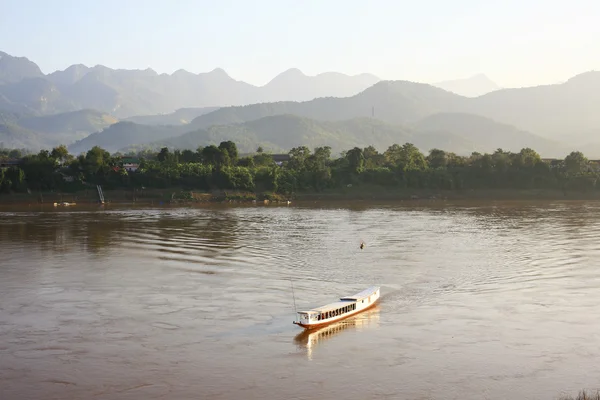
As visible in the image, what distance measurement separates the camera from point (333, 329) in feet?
102

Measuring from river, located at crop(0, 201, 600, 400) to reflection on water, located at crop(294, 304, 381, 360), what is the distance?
12 centimetres

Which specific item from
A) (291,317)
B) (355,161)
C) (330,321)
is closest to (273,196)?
(355,161)

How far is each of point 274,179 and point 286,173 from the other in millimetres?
6088

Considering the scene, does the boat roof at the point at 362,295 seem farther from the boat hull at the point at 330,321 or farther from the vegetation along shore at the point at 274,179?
the vegetation along shore at the point at 274,179

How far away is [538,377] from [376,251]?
30.8 metres

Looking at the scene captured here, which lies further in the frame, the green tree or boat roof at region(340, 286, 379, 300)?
the green tree

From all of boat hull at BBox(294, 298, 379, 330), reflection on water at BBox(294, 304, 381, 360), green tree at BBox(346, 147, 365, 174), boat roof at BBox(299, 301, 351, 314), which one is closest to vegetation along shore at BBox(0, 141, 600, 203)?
green tree at BBox(346, 147, 365, 174)

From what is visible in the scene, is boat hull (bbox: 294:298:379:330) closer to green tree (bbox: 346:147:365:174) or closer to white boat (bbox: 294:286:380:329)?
white boat (bbox: 294:286:380:329)

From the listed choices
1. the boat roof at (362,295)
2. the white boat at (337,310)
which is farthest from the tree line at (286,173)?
the white boat at (337,310)

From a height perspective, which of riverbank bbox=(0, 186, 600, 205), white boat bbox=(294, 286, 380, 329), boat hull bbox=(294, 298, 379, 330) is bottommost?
boat hull bbox=(294, 298, 379, 330)

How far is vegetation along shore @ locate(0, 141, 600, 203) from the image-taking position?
12438cm

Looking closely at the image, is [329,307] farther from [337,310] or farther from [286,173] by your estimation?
[286,173]

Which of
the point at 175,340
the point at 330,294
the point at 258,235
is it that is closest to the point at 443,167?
the point at 258,235

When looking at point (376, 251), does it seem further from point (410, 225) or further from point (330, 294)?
point (410, 225)
